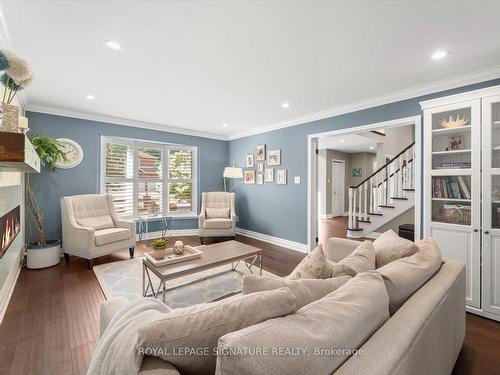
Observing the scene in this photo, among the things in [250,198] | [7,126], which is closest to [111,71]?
[7,126]

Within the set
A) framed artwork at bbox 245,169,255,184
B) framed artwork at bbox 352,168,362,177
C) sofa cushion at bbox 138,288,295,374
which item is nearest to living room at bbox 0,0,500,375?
sofa cushion at bbox 138,288,295,374

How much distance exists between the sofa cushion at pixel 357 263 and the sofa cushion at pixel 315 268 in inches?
1.7

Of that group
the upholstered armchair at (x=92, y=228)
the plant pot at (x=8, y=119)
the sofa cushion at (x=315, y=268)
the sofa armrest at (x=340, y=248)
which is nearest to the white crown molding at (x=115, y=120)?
the upholstered armchair at (x=92, y=228)

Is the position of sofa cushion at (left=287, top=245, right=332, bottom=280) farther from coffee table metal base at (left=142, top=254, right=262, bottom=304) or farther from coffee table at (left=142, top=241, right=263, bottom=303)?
coffee table metal base at (left=142, top=254, right=262, bottom=304)

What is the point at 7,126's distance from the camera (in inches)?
48.3

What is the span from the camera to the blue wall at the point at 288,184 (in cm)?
336

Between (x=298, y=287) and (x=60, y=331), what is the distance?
218cm

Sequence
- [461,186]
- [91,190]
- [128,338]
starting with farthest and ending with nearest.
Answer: [91,190] → [461,186] → [128,338]

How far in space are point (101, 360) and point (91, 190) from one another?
4248 mm

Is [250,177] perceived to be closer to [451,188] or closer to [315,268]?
[451,188]

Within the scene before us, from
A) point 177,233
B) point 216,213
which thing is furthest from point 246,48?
point 177,233

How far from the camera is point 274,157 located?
4.80 meters

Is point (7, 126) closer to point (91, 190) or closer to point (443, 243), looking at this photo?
point (91, 190)

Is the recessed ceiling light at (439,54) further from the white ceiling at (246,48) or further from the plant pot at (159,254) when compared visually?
the plant pot at (159,254)
